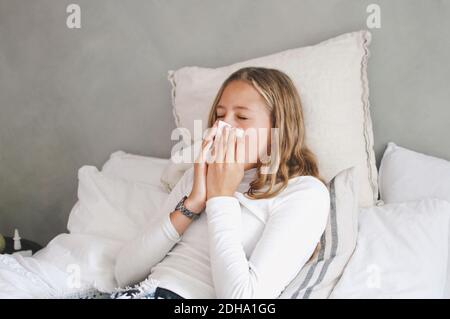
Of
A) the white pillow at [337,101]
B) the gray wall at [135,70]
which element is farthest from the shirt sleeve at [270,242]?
the gray wall at [135,70]

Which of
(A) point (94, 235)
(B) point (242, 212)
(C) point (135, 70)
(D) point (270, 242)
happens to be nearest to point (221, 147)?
(B) point (242, 212)

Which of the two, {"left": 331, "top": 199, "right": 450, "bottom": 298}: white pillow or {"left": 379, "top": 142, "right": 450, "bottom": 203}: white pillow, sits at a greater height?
{"left": 379, "top": 142, "right": 450, "bottom": 203}: white pillow

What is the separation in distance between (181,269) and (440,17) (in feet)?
3.21

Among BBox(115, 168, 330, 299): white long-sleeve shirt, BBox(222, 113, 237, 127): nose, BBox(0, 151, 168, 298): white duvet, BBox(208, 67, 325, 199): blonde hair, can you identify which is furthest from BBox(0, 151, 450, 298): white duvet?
BBox(222, 113, 237, 127): nose

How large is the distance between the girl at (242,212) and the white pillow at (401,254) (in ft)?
0.42

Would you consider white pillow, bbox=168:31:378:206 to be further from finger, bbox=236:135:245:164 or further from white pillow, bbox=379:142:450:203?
finger, bbox=236:135:245:164

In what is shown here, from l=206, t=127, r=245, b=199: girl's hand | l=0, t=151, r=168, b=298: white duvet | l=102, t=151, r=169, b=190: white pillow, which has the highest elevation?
l=206, t=127, r=245, b=199: girl's hand

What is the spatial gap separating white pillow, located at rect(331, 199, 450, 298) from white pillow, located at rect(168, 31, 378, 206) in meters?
0.16

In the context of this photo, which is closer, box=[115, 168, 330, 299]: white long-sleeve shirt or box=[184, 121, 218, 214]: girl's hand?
box=[115, 168, 330, 299]: white long-sleeve shirt

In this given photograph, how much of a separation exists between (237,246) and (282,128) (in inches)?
13.4

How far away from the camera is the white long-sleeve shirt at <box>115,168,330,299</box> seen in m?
0.97

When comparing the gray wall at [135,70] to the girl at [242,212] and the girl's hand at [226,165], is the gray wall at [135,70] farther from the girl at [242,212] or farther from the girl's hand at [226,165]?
the girl's hand at [226,165]

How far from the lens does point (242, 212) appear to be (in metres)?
1.12

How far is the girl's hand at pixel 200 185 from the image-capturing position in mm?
1131
